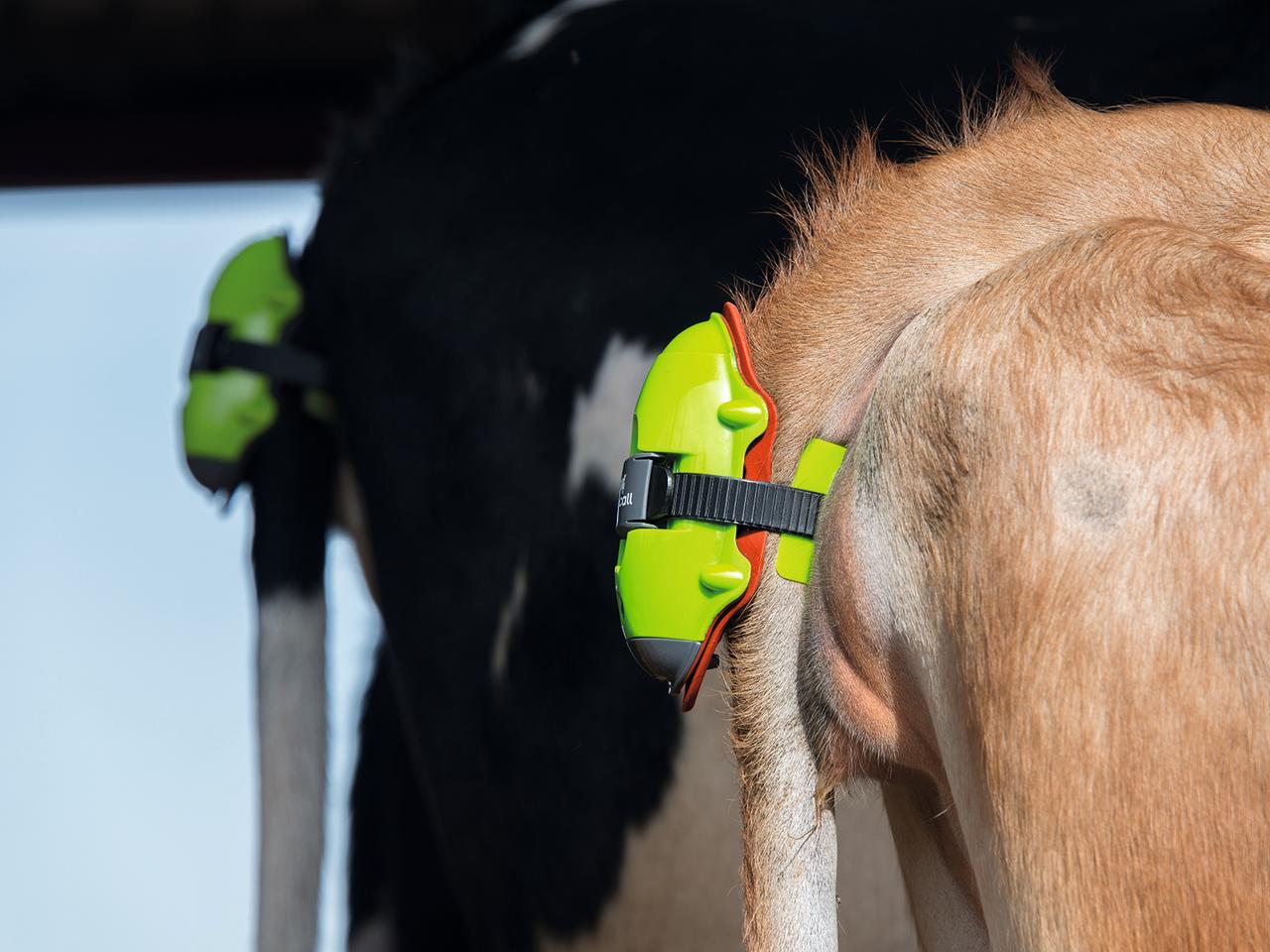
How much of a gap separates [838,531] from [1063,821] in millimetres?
162

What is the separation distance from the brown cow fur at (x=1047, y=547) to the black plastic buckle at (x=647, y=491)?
6cm

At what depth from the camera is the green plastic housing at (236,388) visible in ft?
4.74

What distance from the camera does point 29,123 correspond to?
10.1ft

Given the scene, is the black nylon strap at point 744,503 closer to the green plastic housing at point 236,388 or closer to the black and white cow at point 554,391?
the black and white cow at point 554,391

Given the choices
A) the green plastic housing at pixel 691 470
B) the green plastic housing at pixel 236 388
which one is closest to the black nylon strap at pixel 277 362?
the green plastic housing at pixel 236 388

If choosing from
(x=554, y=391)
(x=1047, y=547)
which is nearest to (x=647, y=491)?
(x=1047, y=547)

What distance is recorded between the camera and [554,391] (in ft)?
4.22

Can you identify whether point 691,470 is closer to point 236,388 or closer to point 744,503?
point 744,503

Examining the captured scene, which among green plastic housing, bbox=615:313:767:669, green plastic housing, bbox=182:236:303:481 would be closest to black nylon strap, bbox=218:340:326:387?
green plastic housing, bbox=182:236:303:481

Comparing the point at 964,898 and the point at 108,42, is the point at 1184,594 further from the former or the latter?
the point at 108,42

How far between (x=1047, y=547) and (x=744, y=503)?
184 mm

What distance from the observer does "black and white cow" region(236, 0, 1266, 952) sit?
1192 mm

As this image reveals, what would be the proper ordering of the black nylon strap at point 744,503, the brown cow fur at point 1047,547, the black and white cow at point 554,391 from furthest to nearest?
the black and white cow at point 554,391
the black nylon strap at point 744,503
the brown cow fur at point 1047,547

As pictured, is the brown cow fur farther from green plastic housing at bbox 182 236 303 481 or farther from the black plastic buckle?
green plastic housing at bbox 182 236 303 481
